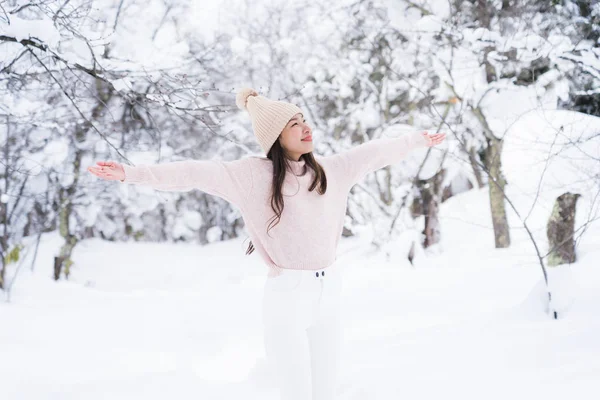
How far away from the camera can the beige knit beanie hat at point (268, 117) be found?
2.28 m

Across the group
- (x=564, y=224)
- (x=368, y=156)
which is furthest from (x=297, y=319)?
(x=564, y=224)

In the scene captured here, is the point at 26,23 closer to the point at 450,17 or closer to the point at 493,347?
the point at 493,347

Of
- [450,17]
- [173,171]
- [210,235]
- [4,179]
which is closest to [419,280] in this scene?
[450,17]

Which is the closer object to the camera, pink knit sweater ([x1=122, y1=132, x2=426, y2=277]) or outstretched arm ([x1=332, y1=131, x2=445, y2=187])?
pink knit sweater ([x1=122, y1=132, x2=426, y2=277])

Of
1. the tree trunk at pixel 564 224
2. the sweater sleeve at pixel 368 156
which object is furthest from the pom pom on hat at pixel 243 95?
the tree trunk at pixel 564 224

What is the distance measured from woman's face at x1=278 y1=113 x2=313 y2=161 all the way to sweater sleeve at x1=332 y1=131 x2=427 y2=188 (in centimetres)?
22

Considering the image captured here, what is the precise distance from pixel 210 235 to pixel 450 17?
10956 millimetres

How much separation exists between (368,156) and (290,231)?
1.81ft

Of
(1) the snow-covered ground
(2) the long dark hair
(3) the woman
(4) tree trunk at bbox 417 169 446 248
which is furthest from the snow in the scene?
(4) tree trunk at bbox 417 169 446 248

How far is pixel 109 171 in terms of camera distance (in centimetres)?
195

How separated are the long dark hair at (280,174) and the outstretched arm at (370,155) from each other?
169 millimetres

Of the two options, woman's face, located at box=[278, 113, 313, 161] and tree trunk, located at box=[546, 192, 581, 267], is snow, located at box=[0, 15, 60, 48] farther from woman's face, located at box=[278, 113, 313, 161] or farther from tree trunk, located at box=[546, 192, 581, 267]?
tree trunk, located at box=[546, 192, 581, 267]

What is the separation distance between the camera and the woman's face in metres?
2.31

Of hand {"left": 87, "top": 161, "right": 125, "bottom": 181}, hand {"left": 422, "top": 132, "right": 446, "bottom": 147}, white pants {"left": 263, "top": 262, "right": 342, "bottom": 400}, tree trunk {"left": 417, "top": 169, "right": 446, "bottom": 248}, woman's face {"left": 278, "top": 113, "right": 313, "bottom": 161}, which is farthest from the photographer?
tree trunk {"left": 417, "top": 169, "right": 446, "bottom": 248}
